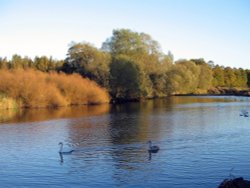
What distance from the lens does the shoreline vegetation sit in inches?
2142

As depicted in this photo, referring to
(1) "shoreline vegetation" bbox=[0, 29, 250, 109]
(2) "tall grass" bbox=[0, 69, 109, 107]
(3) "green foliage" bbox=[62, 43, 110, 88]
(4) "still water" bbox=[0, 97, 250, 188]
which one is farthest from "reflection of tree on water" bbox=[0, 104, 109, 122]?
(3) "green foliage" bbox=[62, 43, 110, 88]

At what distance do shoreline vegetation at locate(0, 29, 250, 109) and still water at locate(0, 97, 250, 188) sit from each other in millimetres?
20754

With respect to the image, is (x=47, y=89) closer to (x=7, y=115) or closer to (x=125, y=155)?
(x=7, y=115)

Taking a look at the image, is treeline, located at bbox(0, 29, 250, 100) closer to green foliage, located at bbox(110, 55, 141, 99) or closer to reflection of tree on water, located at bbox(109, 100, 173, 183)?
green foliage, located at bbox(110, 55, 141, 99)

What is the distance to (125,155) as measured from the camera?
2119cm

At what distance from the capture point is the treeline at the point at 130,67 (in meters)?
66.4

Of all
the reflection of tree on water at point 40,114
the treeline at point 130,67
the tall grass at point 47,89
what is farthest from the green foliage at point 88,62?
the reflection of tree on water at point 40,114

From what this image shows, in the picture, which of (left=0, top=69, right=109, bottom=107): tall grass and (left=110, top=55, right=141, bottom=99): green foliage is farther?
(left=110, top=55, right=141, bottom=99): green foliage

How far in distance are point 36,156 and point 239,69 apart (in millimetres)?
114148

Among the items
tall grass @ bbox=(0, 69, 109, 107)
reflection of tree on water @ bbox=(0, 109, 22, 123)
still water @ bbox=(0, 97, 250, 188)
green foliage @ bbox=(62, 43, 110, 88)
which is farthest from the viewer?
green foliage @ bbox=(62, 43, 110, 88)

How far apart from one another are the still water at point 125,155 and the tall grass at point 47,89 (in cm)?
1995

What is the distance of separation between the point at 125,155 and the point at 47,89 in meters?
35.6

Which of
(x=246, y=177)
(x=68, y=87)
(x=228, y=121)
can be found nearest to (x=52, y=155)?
(x=246, y=177)

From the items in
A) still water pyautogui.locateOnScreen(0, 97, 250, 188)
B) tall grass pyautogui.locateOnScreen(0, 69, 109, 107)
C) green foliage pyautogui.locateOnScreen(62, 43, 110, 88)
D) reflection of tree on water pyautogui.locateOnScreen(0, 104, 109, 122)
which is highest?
green foliage pyautogui.locateOnScreen(62, 43, 110, 88)
